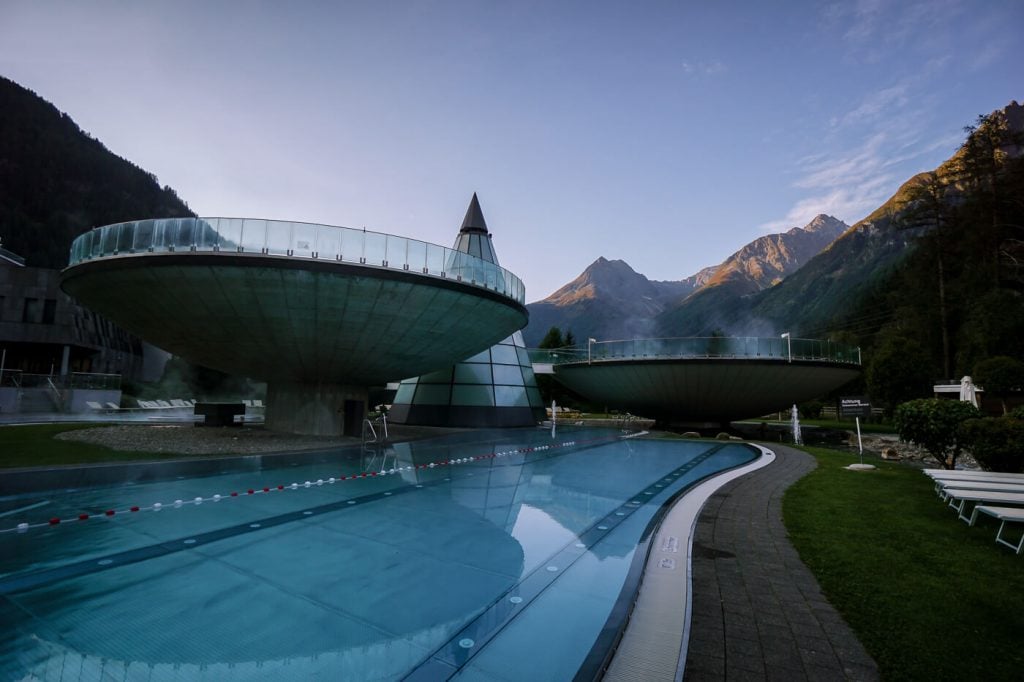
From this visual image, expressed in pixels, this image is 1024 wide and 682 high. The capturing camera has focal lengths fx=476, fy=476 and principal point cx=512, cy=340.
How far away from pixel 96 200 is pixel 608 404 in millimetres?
140644

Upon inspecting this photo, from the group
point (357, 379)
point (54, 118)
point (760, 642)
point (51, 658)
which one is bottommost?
point (51, 658)

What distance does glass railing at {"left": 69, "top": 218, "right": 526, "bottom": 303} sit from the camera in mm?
12281

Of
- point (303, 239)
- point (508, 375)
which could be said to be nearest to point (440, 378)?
point (508, 375)

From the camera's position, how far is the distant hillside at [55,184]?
307ft

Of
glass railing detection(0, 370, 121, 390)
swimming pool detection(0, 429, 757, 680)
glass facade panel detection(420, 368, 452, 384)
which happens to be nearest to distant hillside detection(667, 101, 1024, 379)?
glass facade panel detection(420, 368, 452, 384)

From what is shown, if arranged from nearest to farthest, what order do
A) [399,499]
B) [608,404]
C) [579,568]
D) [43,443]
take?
[579,568] → [399,499] → [43,443] → [608,404]

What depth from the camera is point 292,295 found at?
13055mm

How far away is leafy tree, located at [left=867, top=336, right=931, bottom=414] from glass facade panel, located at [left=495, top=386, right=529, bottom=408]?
81.0 feet

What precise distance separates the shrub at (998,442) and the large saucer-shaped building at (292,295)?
39.5ft

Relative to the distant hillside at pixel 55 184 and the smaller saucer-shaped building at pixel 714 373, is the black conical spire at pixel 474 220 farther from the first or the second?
the distant hillside at pixel 55 184

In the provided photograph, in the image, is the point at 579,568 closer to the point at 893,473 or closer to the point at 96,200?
the point at 893,473

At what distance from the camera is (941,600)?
13.2 feet

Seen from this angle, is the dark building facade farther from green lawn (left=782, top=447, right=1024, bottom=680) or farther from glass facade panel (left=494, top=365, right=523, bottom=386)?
green lawn (left=782, top=447, right=1024, bottom=680)

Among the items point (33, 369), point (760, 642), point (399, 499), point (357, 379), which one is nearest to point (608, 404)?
point (357, 379)
